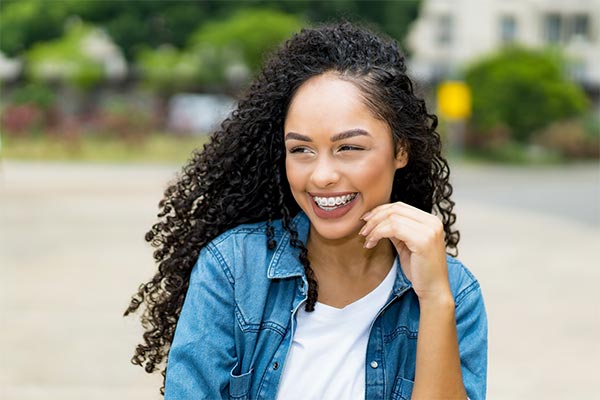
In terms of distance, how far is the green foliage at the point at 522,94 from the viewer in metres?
26.2

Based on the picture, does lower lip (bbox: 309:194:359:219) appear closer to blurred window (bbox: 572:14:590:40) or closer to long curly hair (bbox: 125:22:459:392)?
long curly hair (bbox: 125:22:459:392)

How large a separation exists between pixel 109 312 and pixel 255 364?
4.42 meters

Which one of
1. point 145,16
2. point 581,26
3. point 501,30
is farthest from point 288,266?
point 581,26

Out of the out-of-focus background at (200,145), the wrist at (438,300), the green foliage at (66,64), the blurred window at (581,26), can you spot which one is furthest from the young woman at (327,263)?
the blurred window at (581,26)

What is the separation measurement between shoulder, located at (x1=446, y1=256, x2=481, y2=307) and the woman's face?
213mm

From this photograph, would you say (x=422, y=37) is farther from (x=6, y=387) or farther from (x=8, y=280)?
(x=6, y=387)

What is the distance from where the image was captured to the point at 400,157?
2.02 metres

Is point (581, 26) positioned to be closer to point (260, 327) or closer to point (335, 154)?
point (335, 154)

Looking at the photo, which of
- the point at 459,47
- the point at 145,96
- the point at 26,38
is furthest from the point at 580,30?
the point at 26,38

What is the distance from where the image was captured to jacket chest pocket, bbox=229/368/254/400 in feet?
6.08

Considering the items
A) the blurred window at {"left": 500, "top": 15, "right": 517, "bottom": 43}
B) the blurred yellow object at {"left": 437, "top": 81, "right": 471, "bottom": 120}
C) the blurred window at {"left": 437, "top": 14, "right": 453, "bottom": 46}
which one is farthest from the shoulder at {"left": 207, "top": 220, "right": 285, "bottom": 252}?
the blurred window at {"left": 500, "top": 15, "right": 517, "bottom": 43}

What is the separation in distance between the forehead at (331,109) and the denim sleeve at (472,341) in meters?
0.41

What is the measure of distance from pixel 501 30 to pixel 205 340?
1445 inches

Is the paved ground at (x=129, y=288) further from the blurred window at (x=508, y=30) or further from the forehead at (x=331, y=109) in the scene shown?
the blurred window at (x=508, y=30)
